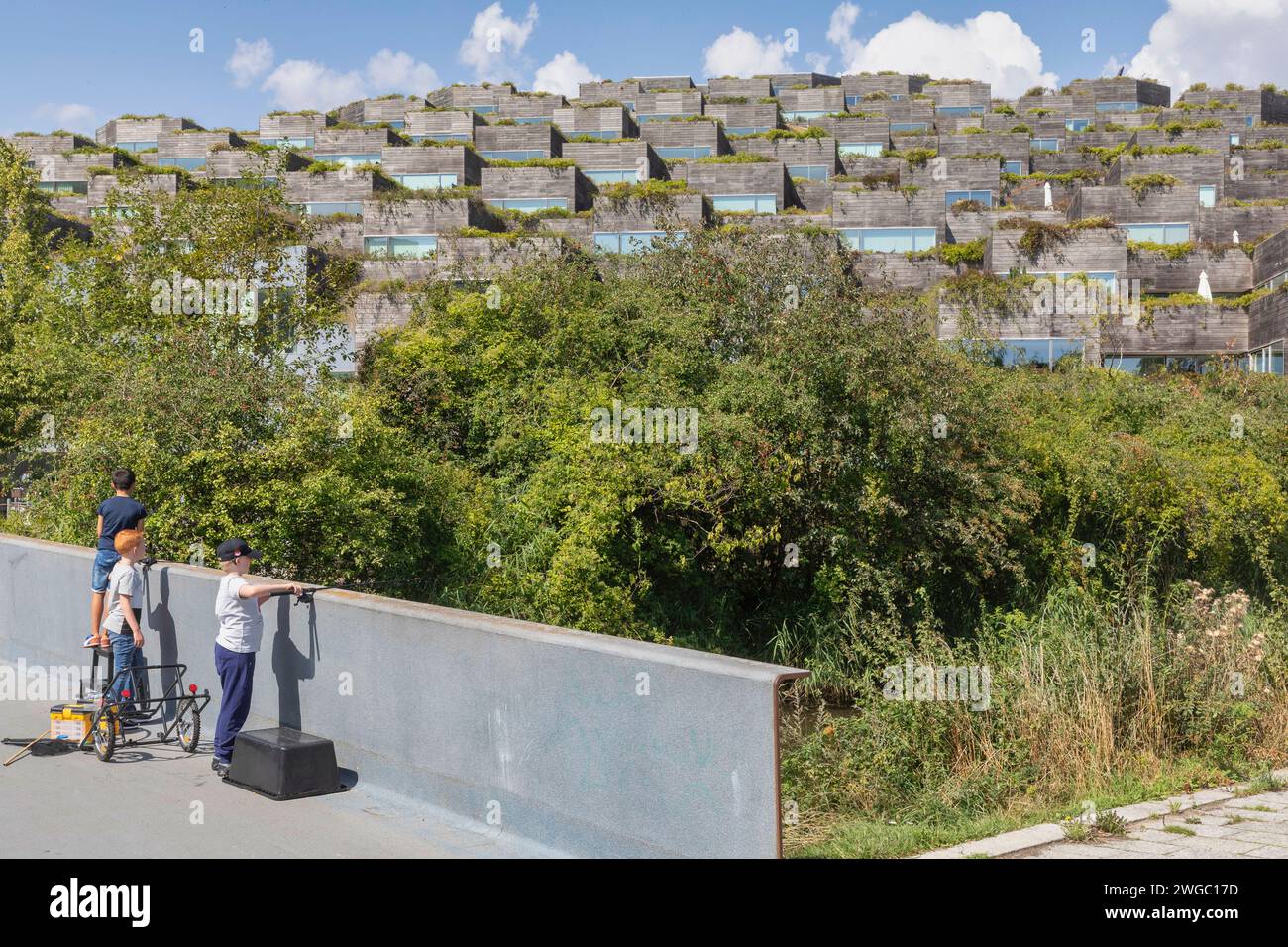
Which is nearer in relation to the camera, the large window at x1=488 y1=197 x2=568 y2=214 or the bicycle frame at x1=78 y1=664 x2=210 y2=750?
the bicycle frame at x1=78 y1=664 x2=210 y2=750

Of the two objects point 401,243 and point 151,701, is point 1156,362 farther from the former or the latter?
point 151,701

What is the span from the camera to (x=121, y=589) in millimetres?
9266

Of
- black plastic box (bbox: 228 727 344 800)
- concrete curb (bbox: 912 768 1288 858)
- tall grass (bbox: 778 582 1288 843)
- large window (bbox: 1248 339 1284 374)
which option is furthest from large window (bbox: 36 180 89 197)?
concrete curb (bbox: 912 768 1288 858)

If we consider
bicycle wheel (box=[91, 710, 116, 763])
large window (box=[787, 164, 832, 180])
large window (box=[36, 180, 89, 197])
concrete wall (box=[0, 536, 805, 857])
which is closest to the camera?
concrete wall (box=[0, 536, 805, 857])

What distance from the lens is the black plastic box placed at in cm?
729

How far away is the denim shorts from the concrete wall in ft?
4.54

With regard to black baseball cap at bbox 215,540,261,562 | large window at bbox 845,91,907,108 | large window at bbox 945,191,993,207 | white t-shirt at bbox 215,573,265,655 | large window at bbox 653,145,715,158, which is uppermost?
large window at bbox 845,91,907,108

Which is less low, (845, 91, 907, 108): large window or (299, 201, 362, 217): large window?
(845, 91, 907, 108): large window

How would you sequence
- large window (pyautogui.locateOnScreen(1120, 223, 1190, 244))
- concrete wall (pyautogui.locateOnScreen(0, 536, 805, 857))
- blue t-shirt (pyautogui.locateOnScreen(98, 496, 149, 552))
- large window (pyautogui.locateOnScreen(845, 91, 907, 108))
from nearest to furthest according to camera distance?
Result: concrete wall (pyautogui.locateOnScreen(0, 536, 805, 857)) → blue t-shirt (pyautogui.locateOnScreen(98, 496, 149, 552)) → large window (pyautogui.locateOnScreen(1120, 223, 1190, 244)) → large window (pyautogui.locateOnScreen(845, 91, 907, 108))

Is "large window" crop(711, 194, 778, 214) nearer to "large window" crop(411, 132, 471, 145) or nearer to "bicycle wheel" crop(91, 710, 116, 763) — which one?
"large window" crop(411, 132, 471, 145)

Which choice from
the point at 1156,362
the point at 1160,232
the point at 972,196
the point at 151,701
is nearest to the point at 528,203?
the point at 972,196

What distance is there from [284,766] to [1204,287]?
37010 mm
